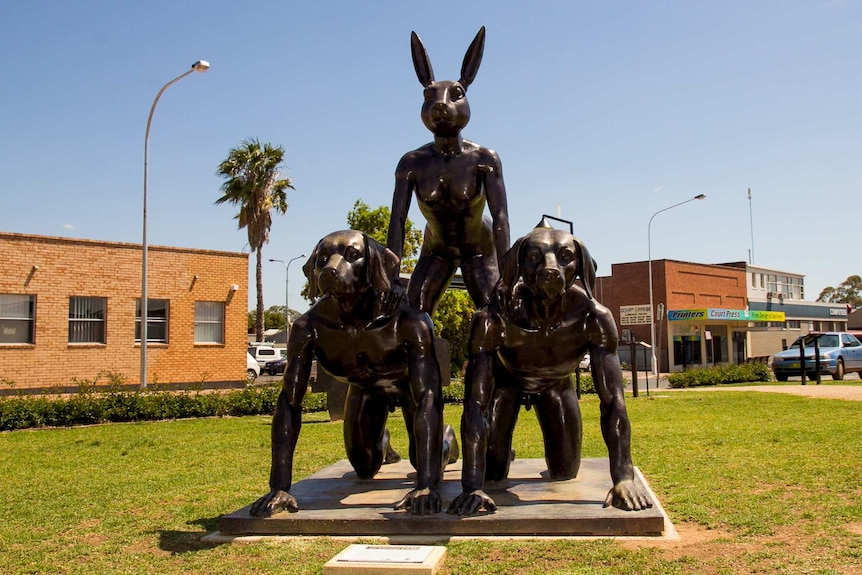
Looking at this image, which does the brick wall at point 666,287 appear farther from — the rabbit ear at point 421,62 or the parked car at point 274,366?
the rabbit ear at point 421,62

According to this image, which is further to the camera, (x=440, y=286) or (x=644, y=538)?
(x=440, y=286)

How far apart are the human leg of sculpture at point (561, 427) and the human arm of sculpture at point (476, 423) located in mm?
717

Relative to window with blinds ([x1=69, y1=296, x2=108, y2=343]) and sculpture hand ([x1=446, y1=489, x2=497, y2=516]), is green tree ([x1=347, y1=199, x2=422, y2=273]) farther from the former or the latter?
sculpture hand ([x1=446, y1=489, x2=497, y2=516])

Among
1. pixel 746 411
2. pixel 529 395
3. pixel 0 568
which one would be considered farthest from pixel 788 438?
pixel 0 568

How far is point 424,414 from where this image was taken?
4398mm

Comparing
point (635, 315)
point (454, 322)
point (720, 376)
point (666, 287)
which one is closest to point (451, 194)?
point (454, 322)

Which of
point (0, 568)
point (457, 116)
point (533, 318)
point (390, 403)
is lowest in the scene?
point (0, 568)

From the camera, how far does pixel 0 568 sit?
406 cm

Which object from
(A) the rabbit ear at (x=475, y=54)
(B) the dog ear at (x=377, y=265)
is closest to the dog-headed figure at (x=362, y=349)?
(B) the dog ear at (x=377, y=265)

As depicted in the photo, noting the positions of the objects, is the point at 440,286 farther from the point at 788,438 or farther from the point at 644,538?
the point at 788,438

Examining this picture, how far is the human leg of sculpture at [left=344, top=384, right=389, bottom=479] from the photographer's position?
17.0 feet

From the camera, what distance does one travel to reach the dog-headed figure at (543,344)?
420 centimetres

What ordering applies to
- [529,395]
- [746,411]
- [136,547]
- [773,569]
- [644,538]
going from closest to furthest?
[773,569]
[644,538]
[136,547]
[529,395]
[746,411]

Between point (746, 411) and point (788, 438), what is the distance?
14.6 ft
